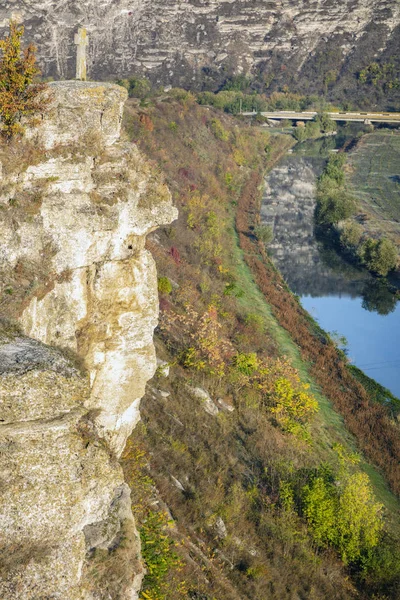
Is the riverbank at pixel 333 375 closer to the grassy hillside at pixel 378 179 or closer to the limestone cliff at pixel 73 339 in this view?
the limestone cliff at pixel 73 339

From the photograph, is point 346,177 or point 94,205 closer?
point 94,205

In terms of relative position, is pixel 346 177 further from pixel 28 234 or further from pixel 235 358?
pixel 28 234

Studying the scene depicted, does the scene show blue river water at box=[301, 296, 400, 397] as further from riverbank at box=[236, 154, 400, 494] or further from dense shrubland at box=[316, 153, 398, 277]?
dense shrubland at box=[316, 153, 398, 277]

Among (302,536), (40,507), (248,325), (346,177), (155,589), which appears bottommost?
(346,177)

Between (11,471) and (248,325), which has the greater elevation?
(11,471)

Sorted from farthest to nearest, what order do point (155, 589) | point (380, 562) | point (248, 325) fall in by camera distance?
point (248, 325) → point (380, 562) → point (155, 589)

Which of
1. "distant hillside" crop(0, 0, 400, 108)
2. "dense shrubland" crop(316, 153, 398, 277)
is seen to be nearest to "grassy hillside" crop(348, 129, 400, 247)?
"dense shrubland" crop(316, 153, 398, 277)

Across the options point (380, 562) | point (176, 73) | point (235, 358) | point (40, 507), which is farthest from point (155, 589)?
point (176, 73)

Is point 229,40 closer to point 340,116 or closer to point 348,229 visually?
point 340,116
